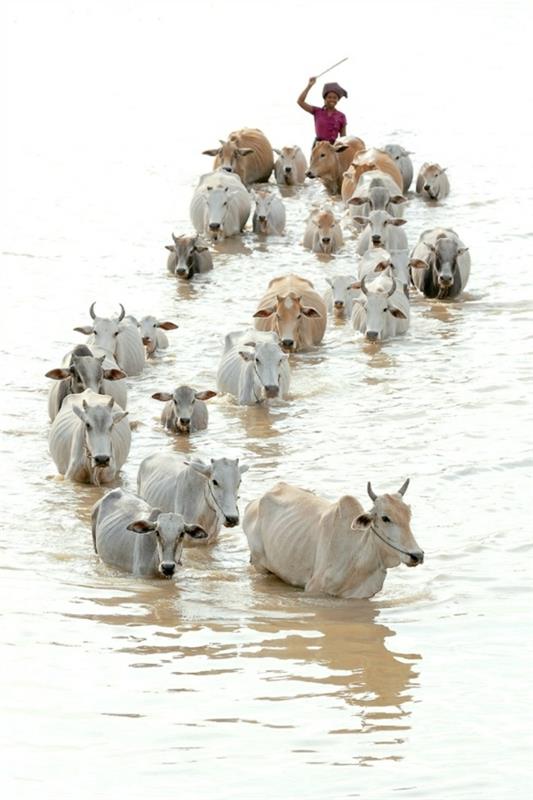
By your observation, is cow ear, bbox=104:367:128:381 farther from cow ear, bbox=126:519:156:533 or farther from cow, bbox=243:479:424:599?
cow ear, bbox=126:519:156:533

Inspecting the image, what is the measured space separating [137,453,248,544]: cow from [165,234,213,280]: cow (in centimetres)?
923

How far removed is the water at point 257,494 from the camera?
28.7 feet

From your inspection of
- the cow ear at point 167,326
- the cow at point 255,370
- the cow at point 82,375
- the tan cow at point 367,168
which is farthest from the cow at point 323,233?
the cow at point 82,375

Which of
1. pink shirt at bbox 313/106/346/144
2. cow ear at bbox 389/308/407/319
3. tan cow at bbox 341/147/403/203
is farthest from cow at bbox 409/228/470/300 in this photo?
pink shirt at bbox 313/106/346/144

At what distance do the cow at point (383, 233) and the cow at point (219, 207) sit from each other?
2537mm

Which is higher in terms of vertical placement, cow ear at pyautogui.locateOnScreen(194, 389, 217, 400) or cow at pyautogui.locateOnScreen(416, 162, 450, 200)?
cow at pyautogui.locateOnScreen(416, 162, 450, 200)

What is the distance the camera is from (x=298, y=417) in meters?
16.3

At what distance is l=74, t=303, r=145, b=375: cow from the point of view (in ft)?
56.7

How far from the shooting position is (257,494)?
13852 millimetres

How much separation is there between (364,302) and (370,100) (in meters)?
19.1

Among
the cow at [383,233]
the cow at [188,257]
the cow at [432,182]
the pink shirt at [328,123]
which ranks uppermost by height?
the pink shirt at [328,123]

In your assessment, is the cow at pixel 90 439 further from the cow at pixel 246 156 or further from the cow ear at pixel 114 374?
the cow at pixel 246 156

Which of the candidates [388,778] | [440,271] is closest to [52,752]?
[388,778]

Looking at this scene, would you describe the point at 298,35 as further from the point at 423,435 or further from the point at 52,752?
the point at 52,752
